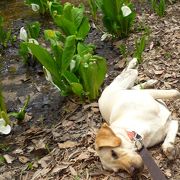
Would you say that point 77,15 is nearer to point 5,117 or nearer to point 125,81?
point 125,81

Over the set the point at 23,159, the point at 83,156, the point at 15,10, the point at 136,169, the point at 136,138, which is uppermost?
the point at 136,138

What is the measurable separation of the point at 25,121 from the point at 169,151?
1.23 meters

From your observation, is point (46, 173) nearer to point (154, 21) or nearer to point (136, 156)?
point (136, 156)

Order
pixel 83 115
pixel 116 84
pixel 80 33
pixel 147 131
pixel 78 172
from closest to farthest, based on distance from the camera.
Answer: pixel 147 131 → pixel 78 172 → pixel 116 84 → pixel 83 115 → pixel 80 33

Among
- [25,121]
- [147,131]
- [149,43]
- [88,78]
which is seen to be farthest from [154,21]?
[147,131]

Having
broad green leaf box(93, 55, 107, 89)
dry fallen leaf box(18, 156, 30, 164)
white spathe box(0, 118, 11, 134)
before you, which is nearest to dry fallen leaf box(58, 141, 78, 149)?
dry fallen leaf box(18, 156, 30, 164)

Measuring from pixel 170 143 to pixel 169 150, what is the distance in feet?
0.15

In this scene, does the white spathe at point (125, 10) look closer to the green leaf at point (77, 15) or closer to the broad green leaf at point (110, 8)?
the broad green leaf at point (110, 8)

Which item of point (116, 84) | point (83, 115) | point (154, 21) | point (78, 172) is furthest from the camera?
point (154, 21)

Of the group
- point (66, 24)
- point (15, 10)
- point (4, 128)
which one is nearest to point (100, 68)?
point (66, 24)

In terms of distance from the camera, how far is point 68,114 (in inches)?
127

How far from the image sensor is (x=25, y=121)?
3.28 meters

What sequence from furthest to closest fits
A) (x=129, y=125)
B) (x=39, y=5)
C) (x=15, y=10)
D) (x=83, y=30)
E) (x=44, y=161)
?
1. (x=15, y=10)
2. (x=39, y=5)
3. (x=83, y=30)
4. (x=44, y=161)
5. (x=129, y=125)

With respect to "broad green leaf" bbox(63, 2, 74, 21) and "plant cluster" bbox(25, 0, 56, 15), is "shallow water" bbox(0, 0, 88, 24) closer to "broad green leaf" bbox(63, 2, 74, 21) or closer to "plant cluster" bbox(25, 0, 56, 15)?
"plant cluster" bbox(25, 0, 56, 15)
